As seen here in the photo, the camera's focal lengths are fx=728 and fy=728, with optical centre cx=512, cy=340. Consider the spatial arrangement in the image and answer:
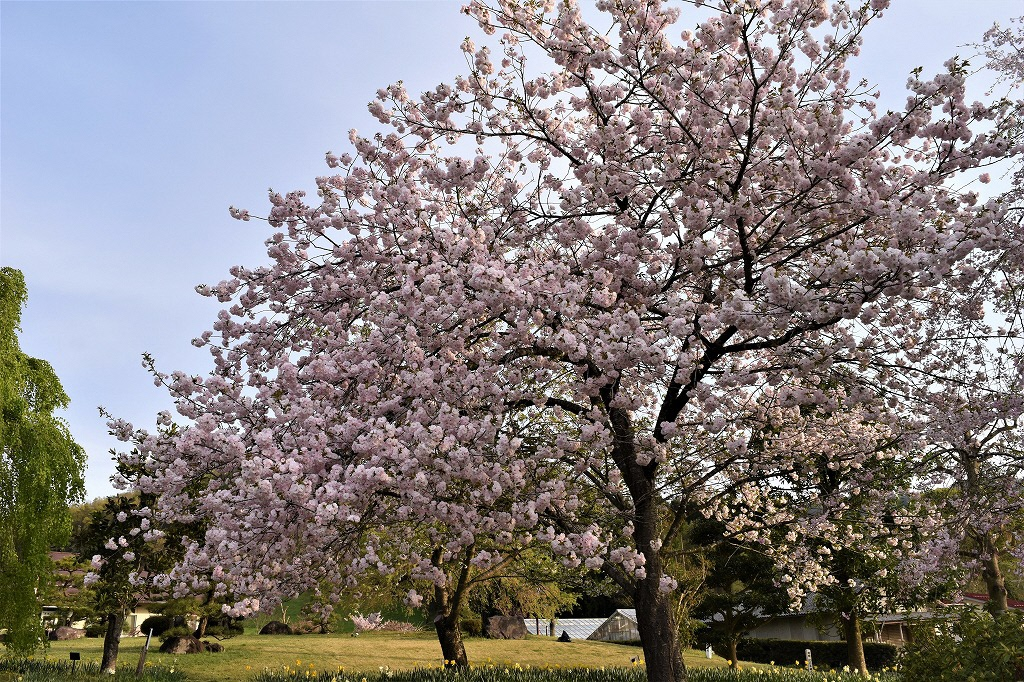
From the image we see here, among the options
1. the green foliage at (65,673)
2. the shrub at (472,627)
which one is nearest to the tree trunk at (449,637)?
the green foliage at (65,673)

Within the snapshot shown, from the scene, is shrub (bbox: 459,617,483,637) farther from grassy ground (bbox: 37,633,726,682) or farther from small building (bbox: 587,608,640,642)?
small building (bbox: 587,608,640,642)

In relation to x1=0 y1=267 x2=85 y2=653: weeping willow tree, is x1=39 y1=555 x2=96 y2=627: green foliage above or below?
below

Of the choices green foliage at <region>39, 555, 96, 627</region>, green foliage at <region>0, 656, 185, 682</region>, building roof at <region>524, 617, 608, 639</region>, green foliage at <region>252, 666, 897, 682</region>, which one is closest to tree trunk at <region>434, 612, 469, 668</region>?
green foliage at <region>252, 666, 897, 682</region>

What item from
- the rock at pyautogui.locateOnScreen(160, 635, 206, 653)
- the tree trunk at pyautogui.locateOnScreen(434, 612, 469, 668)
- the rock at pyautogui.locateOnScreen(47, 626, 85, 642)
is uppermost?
the tree trunk at pyautogui.locateOnScreen(434, 612, 469, 668)

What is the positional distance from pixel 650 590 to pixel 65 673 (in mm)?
15151

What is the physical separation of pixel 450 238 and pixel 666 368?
3183 mm

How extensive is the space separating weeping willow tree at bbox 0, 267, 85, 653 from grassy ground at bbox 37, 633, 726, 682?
3908 millimetres

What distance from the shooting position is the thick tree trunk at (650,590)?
32.5ft

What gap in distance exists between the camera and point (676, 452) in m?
10.5

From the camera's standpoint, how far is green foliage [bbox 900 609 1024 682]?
343 inches

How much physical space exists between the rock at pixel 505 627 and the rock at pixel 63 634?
2030 centimetres

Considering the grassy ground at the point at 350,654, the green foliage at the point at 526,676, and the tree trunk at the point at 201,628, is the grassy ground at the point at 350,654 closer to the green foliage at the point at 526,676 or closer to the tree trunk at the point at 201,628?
the tree trunk at the point at 201,628

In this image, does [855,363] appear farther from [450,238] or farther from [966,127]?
[450,238]

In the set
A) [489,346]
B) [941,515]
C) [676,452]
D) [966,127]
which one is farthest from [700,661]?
[966,127]
